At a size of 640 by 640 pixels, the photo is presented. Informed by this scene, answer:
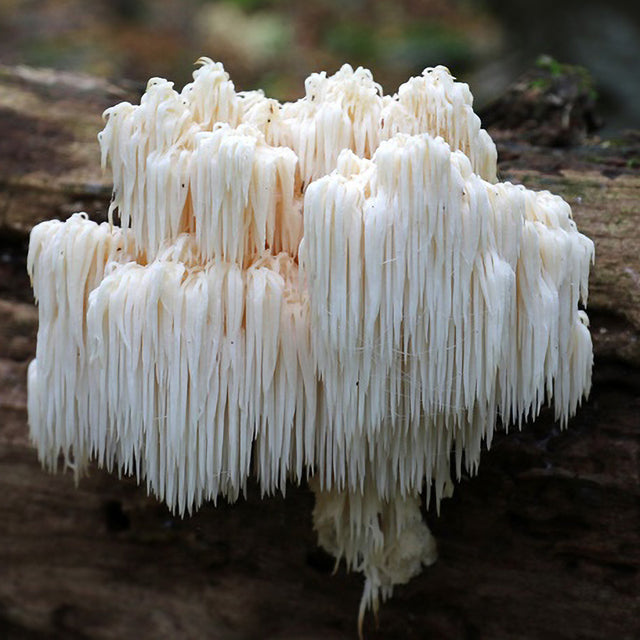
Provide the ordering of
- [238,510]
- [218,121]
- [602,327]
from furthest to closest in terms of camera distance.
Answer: [238,510] → [602,327] → [218,121]

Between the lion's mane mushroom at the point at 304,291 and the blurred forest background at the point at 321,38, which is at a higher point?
the blurred forest background at the point at 321,38

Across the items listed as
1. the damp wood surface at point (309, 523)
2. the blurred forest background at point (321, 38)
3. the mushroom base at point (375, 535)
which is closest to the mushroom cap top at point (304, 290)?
the mushroom base at point (375, 535)

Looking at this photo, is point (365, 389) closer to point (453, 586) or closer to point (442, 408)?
point (442, 408)

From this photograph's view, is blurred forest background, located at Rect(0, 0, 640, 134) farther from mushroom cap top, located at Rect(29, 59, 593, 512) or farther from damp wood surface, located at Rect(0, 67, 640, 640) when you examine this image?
mushroom cap top, located at Rect(29, 59, 593, 512)

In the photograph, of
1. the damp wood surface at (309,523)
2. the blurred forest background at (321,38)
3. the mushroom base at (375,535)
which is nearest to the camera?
the mushroom base at (375,535)

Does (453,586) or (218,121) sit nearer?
(218,121)

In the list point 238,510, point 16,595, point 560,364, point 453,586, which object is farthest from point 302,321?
point 16,595

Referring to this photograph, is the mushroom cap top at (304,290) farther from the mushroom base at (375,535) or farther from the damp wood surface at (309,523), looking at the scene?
the damp wood surface at (309,523)
